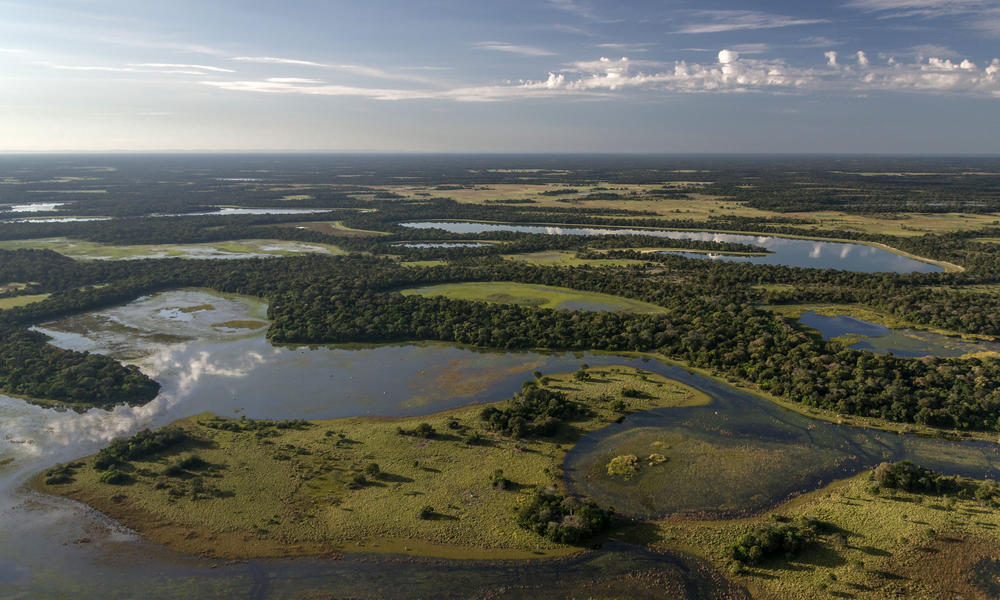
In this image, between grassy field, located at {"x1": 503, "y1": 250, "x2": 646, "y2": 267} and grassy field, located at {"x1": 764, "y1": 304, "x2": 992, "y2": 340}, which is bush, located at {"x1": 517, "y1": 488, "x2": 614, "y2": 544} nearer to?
grassy field, located at {"x1": 764, "y1": 304, "x2": 992, "y2": 340}

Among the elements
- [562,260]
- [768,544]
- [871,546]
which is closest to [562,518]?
[768,544]

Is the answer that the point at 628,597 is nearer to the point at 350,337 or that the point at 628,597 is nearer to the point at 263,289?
the point at 350,337

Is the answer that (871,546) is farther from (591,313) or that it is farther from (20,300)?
(20,300)

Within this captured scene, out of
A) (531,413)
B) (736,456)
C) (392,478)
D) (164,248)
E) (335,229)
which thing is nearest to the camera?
(392,478)

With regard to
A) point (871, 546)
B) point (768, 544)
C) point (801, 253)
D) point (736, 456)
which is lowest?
point (871, 546)

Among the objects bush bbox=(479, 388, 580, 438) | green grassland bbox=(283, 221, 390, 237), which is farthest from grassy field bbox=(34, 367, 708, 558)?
green grassland bbox=(283, 221, 390, 237)

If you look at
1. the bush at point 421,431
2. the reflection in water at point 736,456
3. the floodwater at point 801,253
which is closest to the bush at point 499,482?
the reflection in water at point 736,456
